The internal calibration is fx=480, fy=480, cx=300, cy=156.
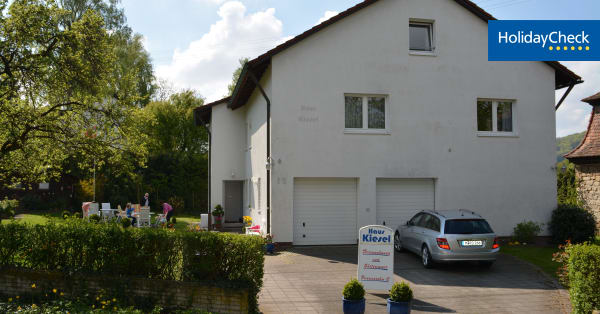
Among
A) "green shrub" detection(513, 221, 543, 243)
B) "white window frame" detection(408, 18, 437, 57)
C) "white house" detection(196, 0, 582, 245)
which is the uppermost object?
"white window frame" detection(408, 18, 437, 57)

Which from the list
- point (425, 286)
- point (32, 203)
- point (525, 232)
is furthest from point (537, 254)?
point (32, 203)

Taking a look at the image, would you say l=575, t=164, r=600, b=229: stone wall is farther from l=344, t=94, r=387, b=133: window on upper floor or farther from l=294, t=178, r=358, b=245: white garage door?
l=294, t=178, r=358, b=245: white garage door

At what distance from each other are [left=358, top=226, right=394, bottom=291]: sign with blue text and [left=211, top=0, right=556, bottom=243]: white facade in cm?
587

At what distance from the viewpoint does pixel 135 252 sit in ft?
28.7

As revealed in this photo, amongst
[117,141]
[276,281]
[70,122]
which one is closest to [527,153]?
[276,281]

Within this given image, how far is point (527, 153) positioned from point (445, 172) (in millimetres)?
3282

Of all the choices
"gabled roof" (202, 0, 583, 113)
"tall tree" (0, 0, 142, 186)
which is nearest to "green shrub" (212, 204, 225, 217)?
"gabled roof" (202, 0, 583, 113)

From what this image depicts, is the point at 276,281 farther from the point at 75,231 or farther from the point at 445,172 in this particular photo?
the point at 445,172

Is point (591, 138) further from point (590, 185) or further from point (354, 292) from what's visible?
point (354, 292)

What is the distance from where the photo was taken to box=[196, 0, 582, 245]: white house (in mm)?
15914

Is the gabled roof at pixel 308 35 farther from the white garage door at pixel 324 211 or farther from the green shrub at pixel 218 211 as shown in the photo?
the green shrub at pixel 218 211

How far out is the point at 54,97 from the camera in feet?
39.0

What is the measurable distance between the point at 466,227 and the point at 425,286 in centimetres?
232

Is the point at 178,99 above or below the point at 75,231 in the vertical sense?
above
